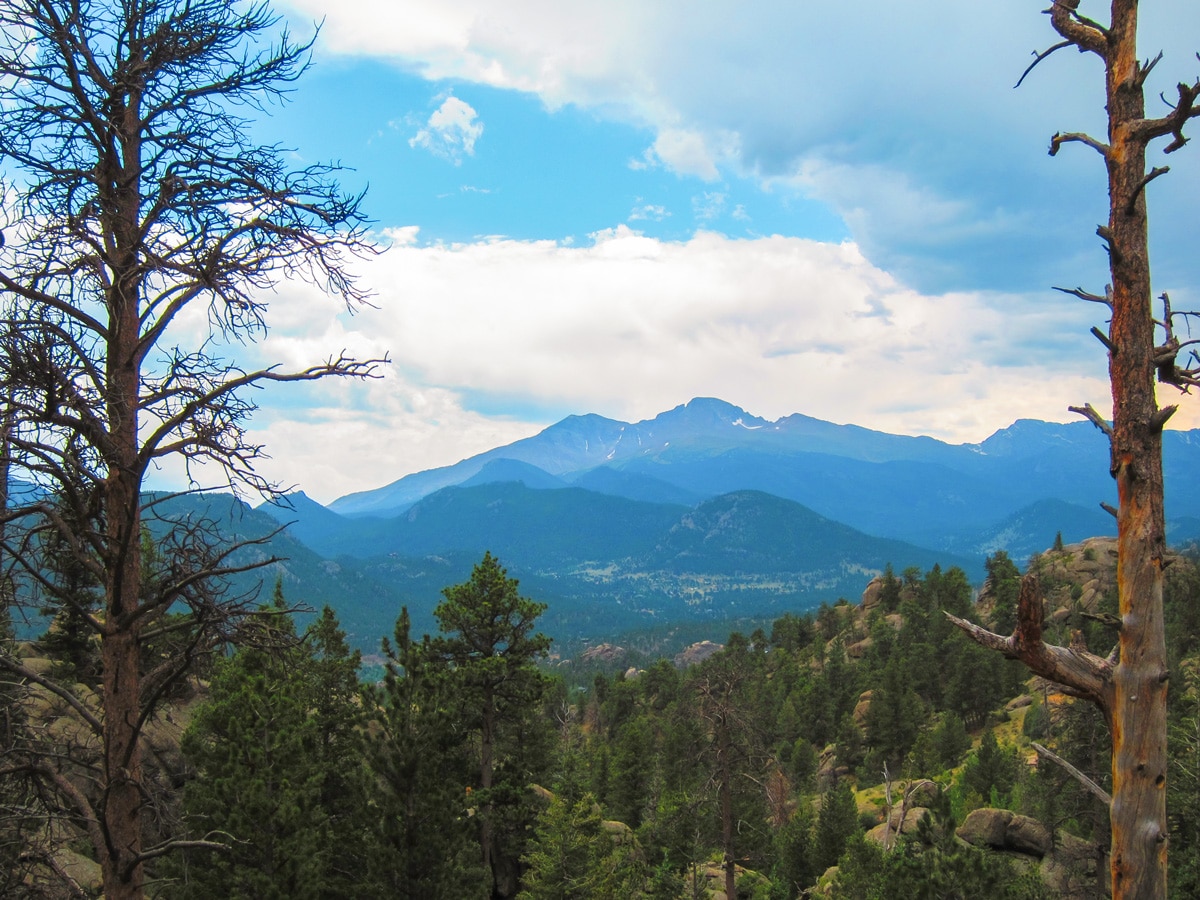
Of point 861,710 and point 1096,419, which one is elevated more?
point 1096,419

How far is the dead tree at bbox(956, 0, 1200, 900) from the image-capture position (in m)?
5.36

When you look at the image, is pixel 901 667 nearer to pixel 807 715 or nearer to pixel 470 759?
pixel 807 715

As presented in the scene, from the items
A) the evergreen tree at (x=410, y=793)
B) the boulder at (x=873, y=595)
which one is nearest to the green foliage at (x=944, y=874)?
the evergreen tree at (x=410, y=793)

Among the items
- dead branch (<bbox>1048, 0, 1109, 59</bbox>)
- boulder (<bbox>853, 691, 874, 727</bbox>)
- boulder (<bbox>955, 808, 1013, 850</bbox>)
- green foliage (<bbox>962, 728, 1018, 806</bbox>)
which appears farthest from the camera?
boulder (<bbox>853, 691, 874, 727</bbox>)

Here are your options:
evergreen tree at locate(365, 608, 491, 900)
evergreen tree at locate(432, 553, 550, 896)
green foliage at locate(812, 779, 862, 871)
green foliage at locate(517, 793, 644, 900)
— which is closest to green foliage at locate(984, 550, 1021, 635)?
green foliage at locate(812, 779, 862, 871)

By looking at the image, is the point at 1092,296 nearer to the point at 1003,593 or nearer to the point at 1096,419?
the point at 1096,419

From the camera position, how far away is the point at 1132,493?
557 cm

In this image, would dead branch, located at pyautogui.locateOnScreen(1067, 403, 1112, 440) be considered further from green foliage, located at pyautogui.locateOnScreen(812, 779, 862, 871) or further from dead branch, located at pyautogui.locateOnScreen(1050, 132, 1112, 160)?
green foliage, located at pyautogui.locateOnScreen(812, 779, 862, 871)

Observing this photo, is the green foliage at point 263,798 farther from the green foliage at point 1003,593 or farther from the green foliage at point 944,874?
the green foliage at point 1003,593

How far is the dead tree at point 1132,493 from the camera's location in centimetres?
536

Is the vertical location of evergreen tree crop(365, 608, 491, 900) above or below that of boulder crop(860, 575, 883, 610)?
above

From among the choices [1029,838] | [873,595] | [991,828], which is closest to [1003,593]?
[873,595]

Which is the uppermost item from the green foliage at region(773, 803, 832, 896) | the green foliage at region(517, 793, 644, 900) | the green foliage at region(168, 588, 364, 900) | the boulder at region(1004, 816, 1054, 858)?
the green foliage at region(168, 588, 364, 900)

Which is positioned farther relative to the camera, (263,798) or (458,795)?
(458,795)
